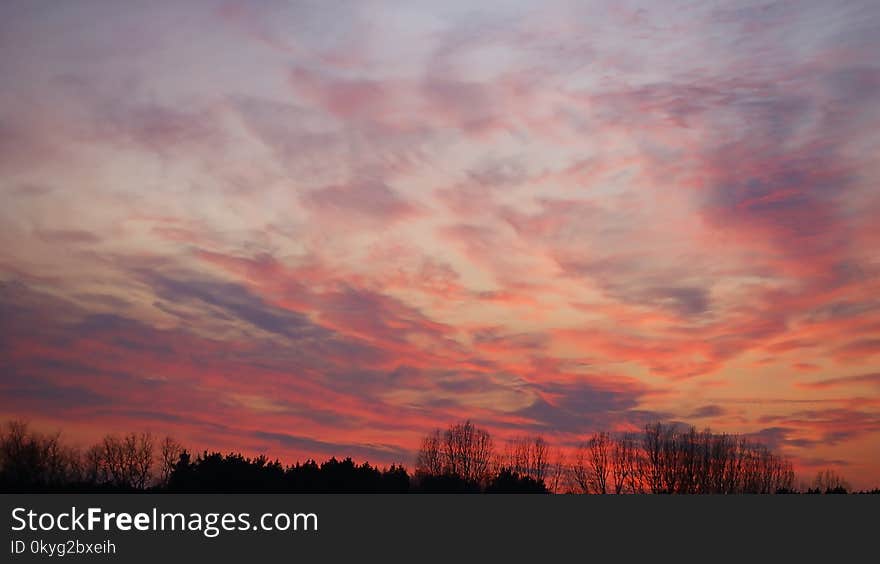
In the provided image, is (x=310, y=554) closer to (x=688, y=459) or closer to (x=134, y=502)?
(x=134, y=502)

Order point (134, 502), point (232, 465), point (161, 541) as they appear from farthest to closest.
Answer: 1. point (232, 465)
2. point (134, 502)
3. point (161, 541)

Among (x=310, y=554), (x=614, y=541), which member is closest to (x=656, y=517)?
(x=614, y=541)

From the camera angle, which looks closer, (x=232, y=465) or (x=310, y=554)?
(x=310, y=554)

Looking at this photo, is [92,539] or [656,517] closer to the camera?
[92,539]

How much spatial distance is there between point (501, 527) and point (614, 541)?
402cm

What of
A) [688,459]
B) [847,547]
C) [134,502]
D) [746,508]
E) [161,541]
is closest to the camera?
[161,541]

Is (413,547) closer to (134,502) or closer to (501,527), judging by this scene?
(501,527)

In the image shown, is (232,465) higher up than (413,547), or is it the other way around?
(232,465)

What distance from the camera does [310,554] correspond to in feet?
91.0

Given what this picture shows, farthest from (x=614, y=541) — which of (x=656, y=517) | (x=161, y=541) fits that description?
(x=161, y=541)

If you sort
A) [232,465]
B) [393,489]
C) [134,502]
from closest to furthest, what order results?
1. [134,502]
2. [232,465]
3. [393,489]

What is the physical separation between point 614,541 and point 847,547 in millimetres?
8181

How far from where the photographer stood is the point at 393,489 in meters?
47.0

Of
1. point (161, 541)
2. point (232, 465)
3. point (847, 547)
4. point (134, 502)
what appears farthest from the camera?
point (232, 465)
